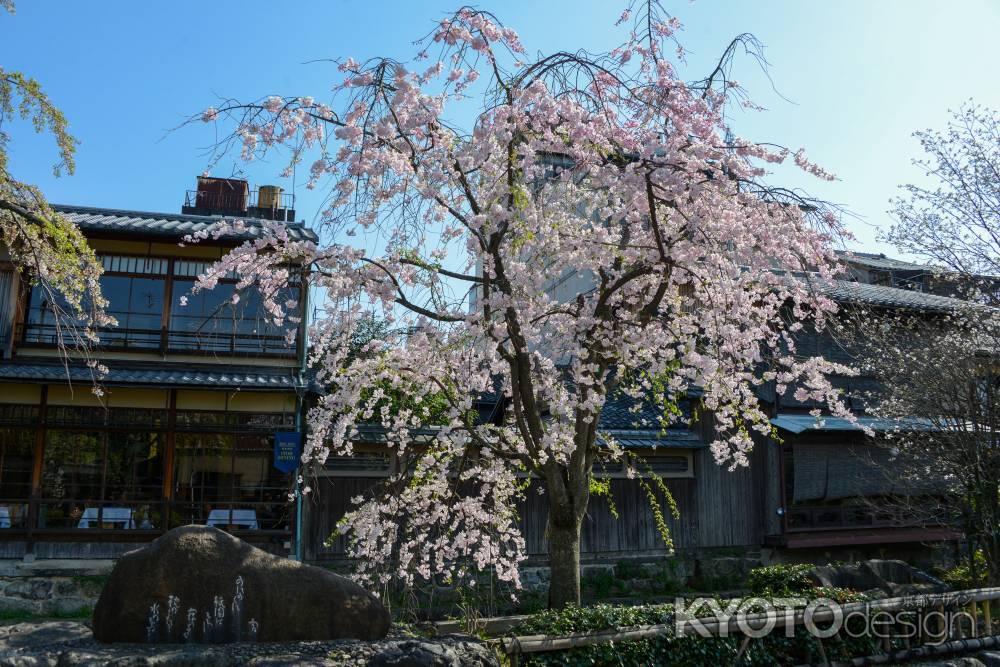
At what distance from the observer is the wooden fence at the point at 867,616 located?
7.27m

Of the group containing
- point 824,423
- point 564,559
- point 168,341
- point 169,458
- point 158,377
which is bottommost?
point 564,559

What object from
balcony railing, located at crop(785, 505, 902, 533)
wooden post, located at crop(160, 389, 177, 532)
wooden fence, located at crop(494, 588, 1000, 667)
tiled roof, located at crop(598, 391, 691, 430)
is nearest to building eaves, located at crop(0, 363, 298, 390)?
wooden post, located at crop(160, 389, 177, 532)

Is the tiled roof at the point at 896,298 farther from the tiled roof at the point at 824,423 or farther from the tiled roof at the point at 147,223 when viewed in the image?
the tiled roof at the point at 147,223

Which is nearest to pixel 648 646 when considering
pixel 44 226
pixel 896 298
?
pixel 44 226

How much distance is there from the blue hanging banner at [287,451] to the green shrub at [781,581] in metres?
8.67

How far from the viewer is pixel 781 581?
11000 millimetres

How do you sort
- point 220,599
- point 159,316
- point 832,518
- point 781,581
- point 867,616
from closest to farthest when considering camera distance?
point 220,599 → point 867,616 → point 781,581 → point 159,316 → point 832,518

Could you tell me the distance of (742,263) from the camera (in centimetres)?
849

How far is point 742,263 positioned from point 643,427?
9983mm

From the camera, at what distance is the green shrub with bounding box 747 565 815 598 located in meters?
10.6

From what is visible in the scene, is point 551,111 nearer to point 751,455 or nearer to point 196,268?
point 196,268

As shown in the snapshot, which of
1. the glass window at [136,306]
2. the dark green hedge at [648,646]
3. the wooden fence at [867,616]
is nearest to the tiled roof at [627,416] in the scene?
the wooden fence at [867,616]

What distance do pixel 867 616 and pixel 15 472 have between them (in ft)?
48.8
